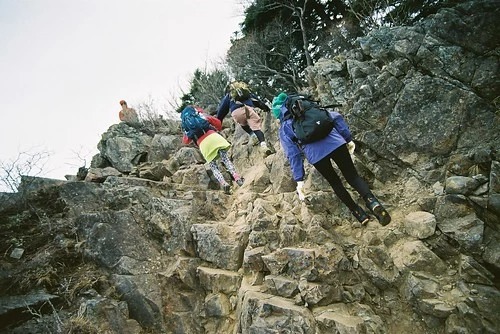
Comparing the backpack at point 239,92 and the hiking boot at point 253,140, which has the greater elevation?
the backpack at point 239,92

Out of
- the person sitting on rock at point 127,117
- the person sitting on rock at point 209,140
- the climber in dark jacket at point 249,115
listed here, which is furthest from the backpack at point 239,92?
the person sitting on rock at point 127,117

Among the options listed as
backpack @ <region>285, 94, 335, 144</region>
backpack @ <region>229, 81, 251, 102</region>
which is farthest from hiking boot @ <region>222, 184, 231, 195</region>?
backpack @ <region>285, 94, 335, 144</region>

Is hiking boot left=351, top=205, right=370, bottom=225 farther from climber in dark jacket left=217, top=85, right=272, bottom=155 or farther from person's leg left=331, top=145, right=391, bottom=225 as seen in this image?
climber in dark jacket left=217, top=85, right=272, bottom=155

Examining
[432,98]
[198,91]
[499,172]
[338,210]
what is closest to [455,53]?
[432,98]

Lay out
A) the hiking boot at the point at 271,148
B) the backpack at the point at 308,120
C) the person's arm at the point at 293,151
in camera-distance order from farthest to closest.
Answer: the hiking boot at the point at 271,148 < the person's arm at the point at 293,151 < the backpack at the point at 308,120

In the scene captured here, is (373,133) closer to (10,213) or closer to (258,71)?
(10,213)

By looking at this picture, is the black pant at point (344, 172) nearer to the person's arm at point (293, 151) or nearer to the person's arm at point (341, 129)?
the person's arm at point (341, 129)

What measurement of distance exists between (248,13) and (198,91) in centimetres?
554

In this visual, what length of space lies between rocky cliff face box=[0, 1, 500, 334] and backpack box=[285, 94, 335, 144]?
143 centimetres

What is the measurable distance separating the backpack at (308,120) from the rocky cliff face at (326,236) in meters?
1.43

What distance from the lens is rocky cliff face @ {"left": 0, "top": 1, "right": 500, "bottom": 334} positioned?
151 inches

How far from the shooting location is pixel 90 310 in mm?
4320

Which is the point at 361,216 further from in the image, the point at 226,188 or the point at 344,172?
the point at 226,188

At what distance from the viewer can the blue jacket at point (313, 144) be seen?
A: 13.6 ft
